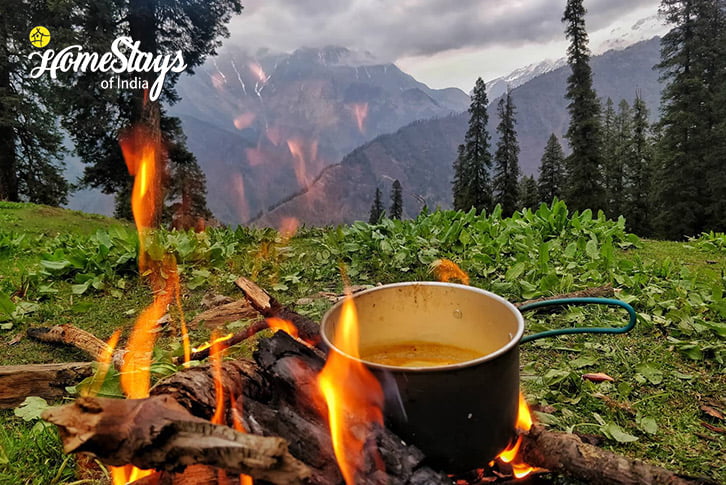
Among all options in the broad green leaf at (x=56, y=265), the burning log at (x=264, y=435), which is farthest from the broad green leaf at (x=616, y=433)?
the broad green leaf at (x=56, y=265)

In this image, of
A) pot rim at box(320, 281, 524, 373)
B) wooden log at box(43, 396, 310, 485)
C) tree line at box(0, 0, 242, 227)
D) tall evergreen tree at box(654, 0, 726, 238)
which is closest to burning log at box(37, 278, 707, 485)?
wooden log at box(43, 396, 310, 485)

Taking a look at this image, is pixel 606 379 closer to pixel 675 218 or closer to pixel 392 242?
pixel 392 242

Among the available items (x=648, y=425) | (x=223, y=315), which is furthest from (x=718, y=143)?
(x=223, y=315)

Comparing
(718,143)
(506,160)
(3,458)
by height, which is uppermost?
(506,160)

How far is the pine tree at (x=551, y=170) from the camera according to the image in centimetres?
4406

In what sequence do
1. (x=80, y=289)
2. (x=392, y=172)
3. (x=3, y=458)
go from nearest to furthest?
(x=3, y=458), (x=80, y=289), (x=392, y=172)

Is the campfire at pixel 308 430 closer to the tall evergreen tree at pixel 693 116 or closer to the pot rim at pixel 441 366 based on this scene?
the pot rim at pixel 441 366

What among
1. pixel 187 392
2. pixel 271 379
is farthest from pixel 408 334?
pixel 187 392

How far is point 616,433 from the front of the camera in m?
2.03

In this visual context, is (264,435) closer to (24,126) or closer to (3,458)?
(3,458)

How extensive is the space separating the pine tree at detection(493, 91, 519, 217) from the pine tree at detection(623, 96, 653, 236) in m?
→ 11.7

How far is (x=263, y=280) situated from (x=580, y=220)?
4.18 metres

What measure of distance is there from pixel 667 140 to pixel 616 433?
34835 millimetres

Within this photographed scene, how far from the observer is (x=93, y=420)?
3.87ft
